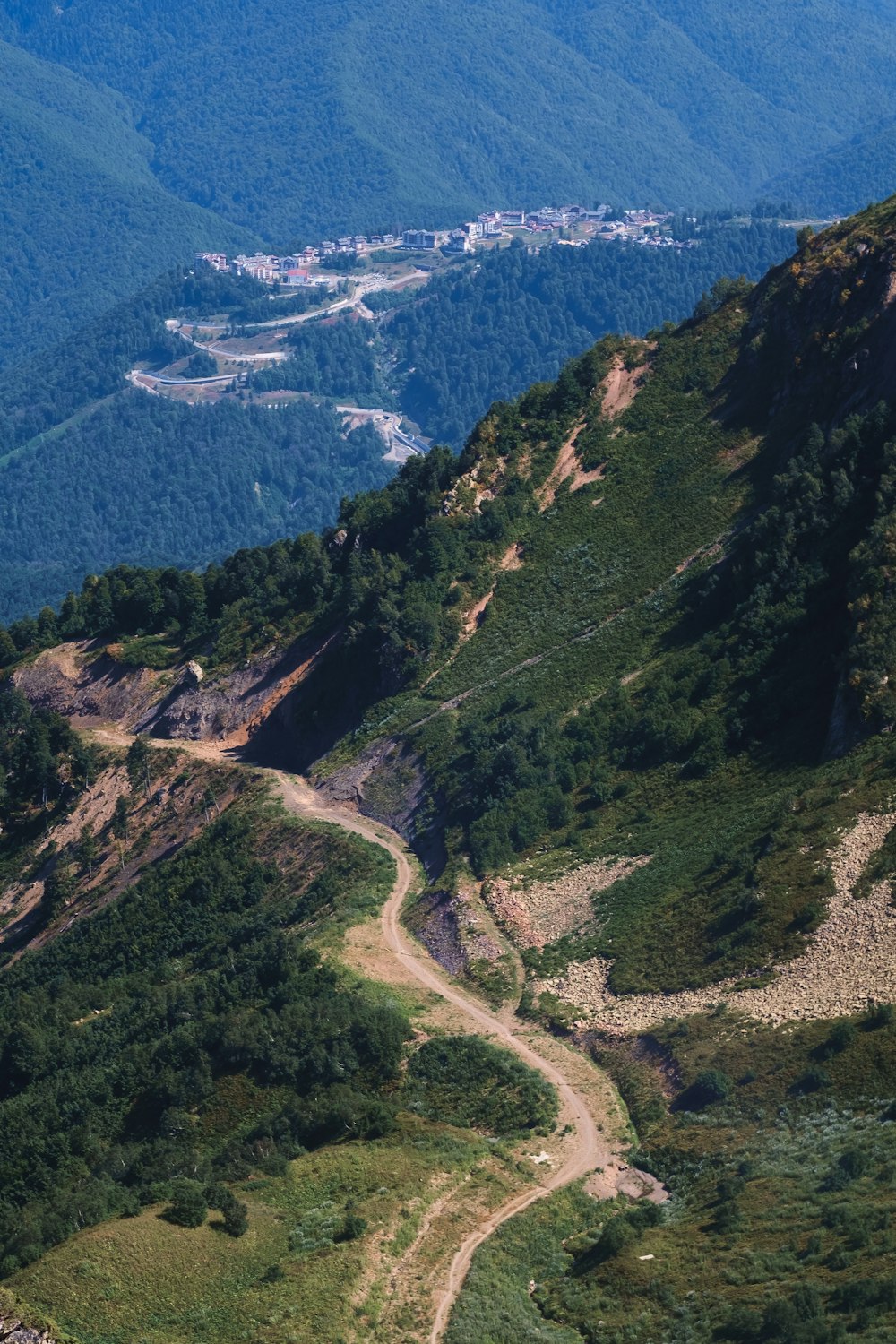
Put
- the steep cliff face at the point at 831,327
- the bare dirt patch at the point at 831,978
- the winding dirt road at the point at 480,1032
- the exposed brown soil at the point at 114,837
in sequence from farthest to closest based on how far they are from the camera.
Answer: the exposed brown soil at the point at 114,837 < the steep cliff face at the point at 831,327 < the bare dirt patch at the point at 831,978 < the winding dirt road at the point at 480,1032

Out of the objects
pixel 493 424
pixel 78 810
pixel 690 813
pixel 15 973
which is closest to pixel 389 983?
pixel 690 813

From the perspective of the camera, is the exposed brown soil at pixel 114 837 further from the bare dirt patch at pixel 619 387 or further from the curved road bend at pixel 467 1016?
the bare dirt patch at pixel 619 387

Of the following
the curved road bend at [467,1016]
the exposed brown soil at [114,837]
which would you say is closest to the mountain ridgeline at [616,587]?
the curved road bend at [467,1016]

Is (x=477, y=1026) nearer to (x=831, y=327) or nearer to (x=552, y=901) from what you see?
(x=552, y=901)

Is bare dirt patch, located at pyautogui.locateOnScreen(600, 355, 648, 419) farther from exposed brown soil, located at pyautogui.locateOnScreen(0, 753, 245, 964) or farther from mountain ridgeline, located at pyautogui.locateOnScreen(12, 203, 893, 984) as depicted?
exposed brown soil, located at pyautogui.locateOnScreen(0, 753, 245, 964)

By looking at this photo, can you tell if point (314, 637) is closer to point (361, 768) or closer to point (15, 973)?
point (361, 768)

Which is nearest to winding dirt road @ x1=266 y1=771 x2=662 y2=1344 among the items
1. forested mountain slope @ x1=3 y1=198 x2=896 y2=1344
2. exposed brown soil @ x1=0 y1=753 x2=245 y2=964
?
forested mountain slope @ x1=3 y1=198 x2=896 y2=1344
